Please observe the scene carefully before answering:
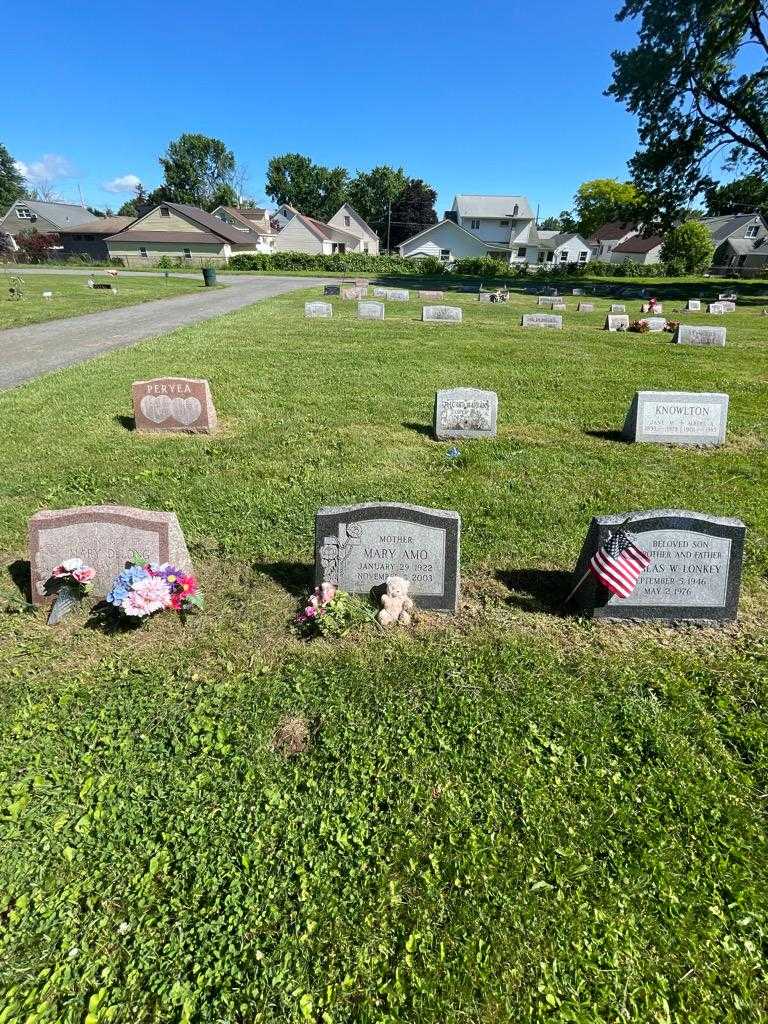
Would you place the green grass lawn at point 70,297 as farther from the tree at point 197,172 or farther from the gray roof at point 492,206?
the tree at point 197,172

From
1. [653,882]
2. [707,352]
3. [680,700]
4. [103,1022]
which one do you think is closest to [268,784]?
[103,1022]

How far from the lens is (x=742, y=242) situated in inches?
3027

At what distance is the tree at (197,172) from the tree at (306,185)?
8283 mm

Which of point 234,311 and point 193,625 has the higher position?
point 234,311

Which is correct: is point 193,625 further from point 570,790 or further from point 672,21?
point 672,21

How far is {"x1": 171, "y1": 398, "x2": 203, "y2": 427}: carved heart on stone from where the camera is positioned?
876 cm

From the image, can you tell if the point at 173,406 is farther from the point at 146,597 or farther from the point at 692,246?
the point at 692,246

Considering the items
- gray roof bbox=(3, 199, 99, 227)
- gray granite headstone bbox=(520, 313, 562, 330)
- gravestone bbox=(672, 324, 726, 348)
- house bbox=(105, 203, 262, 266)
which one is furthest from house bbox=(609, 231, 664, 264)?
gray roof bbox=(3, 199, 99, 227)

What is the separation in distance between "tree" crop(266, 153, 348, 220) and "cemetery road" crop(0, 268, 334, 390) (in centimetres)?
8250

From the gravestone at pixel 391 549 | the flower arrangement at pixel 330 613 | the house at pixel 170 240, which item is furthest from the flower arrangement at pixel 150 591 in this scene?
the house at pixel 170 240

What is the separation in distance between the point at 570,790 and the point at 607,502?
4.11 metres

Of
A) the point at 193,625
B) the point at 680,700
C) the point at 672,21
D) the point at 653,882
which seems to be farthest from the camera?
the point at 672,21

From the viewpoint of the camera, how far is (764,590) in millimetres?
4984

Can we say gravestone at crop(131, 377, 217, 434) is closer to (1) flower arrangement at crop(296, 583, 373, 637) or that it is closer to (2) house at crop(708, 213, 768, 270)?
(1) flower arrangement at crop(296, 583, 373, 637)
